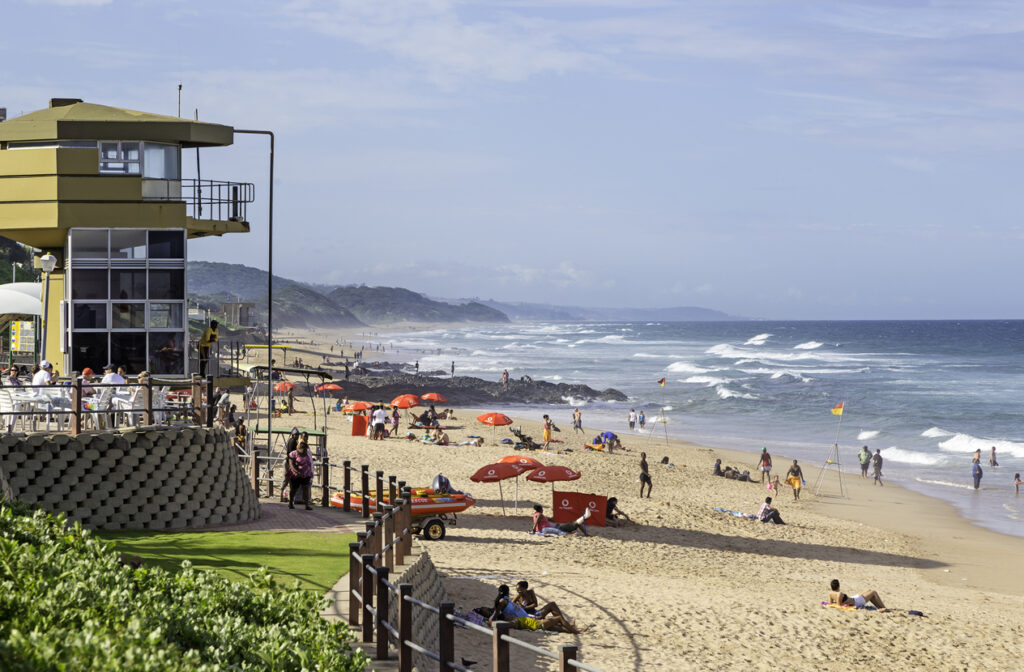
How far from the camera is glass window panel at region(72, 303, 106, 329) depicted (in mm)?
17219

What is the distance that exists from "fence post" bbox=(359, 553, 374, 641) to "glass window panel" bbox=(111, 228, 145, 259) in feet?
34.7

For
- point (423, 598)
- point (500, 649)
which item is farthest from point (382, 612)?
point (423, 598)

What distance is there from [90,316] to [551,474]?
28.7 feet

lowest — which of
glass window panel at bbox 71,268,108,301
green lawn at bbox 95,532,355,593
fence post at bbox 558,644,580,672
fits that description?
green lawn at bbox 95,532,355,593

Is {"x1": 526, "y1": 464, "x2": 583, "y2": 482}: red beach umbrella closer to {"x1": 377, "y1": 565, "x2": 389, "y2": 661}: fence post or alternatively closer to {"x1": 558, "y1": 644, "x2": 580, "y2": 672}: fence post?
{"x1": 377, "y1": 565, "x2": 389, "y2": 661}: fence post

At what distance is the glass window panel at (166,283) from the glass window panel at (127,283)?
17cm

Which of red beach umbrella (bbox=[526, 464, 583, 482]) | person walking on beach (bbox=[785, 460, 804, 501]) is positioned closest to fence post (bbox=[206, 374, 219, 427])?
red beach umbrella (bbox=[526, 464, 583, 482])

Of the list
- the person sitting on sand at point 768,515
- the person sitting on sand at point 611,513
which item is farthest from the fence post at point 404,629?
the person sitting on sand at point 768,515

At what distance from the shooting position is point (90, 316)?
1731 cm

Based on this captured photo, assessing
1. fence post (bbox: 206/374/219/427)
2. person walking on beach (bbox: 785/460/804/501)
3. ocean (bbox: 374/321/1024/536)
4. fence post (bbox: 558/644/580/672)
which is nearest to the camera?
fence post (bbox: 558/644/580/672)

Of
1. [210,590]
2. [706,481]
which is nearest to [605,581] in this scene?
[210,590]

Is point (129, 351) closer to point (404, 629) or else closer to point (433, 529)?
point (433, 529)

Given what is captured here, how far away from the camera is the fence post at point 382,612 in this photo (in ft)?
26.1

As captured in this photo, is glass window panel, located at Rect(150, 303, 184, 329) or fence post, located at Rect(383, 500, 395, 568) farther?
glass window panel, located at Rect(150, 303, 184, 329)
